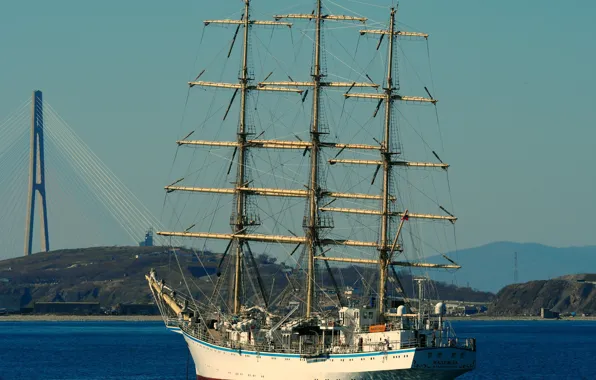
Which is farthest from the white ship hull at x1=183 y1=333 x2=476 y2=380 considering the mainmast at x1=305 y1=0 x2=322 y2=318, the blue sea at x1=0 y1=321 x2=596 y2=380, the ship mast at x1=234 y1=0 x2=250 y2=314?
the ship mast at x1=234 y1=0 x2=250 y2=314

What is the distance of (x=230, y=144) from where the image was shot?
130375 mm

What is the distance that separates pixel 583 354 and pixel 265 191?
79741 mm

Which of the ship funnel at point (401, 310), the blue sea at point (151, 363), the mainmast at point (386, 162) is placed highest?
the mainmast at point (386, 162)

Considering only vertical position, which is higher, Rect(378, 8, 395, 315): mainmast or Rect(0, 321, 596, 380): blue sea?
Rect(378, 8, 395, 315): mainmast

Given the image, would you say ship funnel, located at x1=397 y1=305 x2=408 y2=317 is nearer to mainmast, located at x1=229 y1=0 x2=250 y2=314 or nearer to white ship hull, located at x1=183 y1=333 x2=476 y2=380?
white ship hull, located at x1=183 y1=333 x2=476 y2=380

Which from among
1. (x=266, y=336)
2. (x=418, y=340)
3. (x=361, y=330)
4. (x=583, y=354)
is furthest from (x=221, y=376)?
(x=583, y=354)

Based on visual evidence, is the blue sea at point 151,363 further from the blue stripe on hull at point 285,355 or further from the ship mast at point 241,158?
the ship mast at point 241,158

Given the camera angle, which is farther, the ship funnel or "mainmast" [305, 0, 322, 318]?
"mainmast" [305, 0, 322, 318]

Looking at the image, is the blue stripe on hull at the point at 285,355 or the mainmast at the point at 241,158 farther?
the mainmast at the point at 241,158

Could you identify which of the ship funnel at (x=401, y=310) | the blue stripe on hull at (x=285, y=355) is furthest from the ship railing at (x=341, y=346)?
the ship funnel at (x=401, y=310)

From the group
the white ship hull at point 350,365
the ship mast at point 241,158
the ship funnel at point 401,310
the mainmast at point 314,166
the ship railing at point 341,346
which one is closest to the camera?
the white ship hull at point 350,365

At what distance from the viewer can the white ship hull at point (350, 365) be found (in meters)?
94.9

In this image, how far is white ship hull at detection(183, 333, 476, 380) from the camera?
311 ft

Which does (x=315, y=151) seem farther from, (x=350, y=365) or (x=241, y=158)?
(x=350, y=365)
